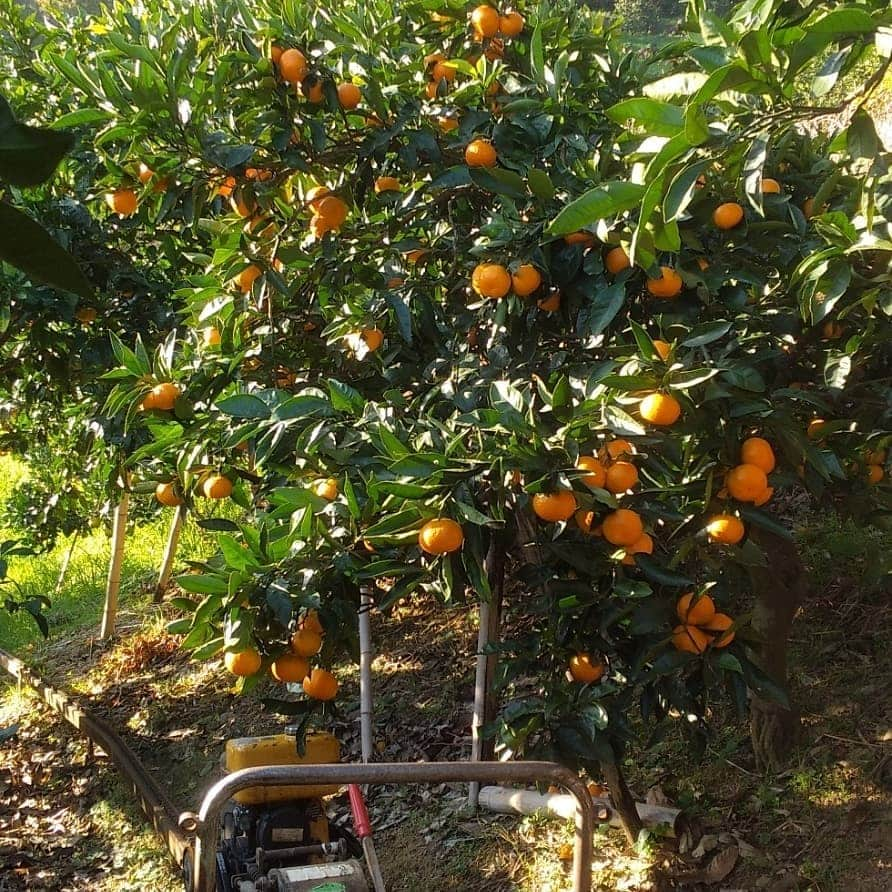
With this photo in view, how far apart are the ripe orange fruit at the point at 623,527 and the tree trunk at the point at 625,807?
0.94 meters

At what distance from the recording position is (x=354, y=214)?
115 inches

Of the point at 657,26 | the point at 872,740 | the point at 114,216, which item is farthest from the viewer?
the point at 657,26

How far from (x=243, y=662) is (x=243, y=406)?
58cm

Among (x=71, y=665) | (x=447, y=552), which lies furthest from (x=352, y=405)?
(x=71, y=665)

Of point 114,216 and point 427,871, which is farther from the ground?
point 114,216

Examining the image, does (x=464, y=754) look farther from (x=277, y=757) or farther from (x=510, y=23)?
(x=510, y=23)

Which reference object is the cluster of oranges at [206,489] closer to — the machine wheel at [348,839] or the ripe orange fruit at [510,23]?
the machine wheel at [348,839]

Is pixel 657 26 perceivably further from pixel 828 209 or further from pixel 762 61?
pixel 762 61

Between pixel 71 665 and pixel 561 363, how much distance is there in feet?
14.3

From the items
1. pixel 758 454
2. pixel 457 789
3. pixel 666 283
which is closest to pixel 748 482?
pixel 758 454

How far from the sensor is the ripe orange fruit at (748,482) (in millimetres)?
1809

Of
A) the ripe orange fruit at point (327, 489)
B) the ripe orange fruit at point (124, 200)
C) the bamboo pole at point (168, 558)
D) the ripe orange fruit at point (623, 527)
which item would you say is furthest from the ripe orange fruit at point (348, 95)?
the bamboo pole at point (168, 558)

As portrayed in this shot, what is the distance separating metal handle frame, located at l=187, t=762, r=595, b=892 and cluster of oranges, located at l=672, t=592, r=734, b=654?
551mm

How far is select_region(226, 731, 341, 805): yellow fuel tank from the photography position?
2809 mm
